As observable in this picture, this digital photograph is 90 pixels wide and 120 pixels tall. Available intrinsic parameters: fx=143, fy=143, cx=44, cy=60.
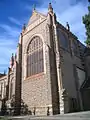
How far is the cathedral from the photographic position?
20.3 meters

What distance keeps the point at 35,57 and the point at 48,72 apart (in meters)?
5.80

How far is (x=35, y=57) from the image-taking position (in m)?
25.8

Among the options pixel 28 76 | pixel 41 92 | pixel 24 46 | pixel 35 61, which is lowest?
pixel 41 92

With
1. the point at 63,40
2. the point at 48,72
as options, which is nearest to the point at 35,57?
the point at 48,72

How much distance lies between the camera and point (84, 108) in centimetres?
2462

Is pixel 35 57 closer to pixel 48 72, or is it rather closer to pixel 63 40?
pixel 48 72

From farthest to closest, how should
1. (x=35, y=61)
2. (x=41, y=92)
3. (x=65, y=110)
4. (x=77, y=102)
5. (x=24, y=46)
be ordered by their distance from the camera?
(x=24, y=46)
(x=35, y=61)
(x=77, y=102)
(x=41, y=92)
(x=65, y=110)

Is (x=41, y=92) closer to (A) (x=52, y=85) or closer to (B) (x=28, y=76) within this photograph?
(A) (x=52, y=85)

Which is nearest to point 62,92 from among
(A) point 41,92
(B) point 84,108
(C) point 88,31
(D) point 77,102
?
Answer: (A) point 41,92

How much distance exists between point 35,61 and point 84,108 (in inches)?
463

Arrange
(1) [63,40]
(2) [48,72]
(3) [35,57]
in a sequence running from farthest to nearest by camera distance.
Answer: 1. (1) [63,40]
2. (3) [35,57]
3. (2) [48,72]

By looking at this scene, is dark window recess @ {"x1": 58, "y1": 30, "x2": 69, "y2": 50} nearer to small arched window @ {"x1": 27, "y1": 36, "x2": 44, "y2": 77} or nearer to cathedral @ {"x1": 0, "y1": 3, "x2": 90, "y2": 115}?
cathedral @ {"x1": 0, "y1": 3, "x2": 90, "y2": 115}

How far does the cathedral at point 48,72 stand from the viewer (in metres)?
20.3

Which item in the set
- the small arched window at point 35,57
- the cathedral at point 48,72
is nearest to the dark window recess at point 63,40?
the cathedral at point 48,72
